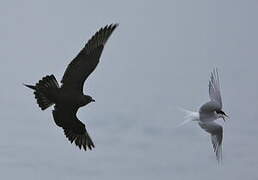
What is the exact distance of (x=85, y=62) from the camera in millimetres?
27984

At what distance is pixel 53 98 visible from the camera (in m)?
27.7

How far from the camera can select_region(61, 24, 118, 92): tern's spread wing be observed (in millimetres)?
27812

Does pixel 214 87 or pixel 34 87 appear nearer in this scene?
pixel 34 87

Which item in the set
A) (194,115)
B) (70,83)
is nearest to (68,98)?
(70,83)

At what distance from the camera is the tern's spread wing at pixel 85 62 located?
1095 inches

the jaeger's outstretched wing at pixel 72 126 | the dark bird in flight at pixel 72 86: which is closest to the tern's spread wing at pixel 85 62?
the dark bird in flight at pixel 72 86

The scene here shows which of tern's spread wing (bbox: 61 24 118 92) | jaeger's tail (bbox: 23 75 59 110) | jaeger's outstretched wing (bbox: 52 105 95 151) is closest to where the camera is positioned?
jaeger's tail (bbox: 23 75 59 110)

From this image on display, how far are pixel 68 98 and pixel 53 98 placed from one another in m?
0.49

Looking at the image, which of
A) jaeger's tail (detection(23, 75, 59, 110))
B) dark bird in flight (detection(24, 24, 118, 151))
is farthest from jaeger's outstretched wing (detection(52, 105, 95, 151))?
jaeger's tail (detection(23, 75, 59, 110))

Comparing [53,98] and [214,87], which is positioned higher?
[214,87]

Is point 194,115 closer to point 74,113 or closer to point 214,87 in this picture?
point 214,87

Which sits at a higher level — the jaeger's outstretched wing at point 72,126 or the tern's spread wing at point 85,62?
the tern's spread wing at point 85,62

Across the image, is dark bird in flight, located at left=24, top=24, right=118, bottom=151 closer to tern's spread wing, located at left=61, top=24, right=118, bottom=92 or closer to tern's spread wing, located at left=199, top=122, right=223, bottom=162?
tern's spread wing, located at left=61, top=24, right=118, bottom=92

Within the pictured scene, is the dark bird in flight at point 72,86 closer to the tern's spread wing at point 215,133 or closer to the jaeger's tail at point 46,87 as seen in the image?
the jaeger's tail at point 46,87
